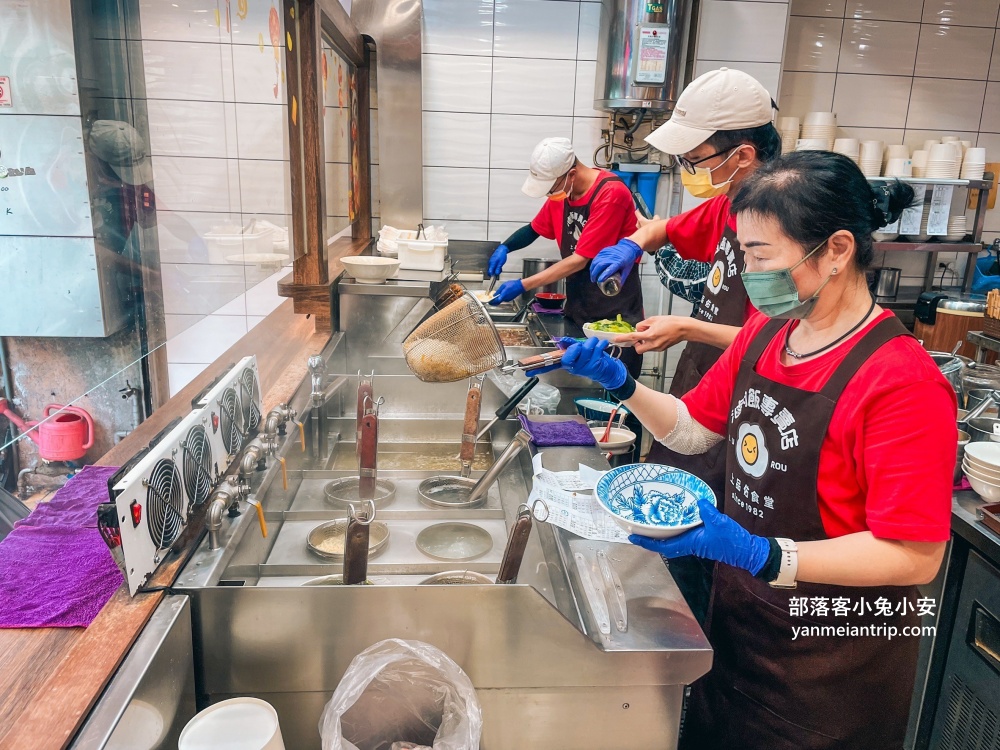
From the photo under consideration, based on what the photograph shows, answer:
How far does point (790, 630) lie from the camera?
4.76ft

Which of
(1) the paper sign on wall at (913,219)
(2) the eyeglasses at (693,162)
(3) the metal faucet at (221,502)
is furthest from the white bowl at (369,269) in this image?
(1) the paper sign on wall at (913,219)

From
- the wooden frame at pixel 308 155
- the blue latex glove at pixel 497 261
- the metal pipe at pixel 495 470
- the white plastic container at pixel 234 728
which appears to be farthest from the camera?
the blue latex glove at pixel 497 261

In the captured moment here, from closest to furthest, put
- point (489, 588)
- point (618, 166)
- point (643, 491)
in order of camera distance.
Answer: point (489, 588)
point (643, 491)
point (618, 166)

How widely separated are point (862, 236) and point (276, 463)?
136 centimetres

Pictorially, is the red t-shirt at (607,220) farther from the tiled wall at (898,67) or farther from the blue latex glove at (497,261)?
the tiled wall at (898,67)

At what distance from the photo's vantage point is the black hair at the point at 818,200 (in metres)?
1.27

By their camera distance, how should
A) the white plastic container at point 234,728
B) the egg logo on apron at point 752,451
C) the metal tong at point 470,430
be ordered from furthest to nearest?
the metal tong at point 470,430 → the egg logo on apron at point 752,451 → the white plastic container at point 234,728

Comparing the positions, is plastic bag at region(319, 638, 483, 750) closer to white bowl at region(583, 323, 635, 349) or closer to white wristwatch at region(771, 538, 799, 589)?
white wristwatch at region(771, 538, 799, 589)

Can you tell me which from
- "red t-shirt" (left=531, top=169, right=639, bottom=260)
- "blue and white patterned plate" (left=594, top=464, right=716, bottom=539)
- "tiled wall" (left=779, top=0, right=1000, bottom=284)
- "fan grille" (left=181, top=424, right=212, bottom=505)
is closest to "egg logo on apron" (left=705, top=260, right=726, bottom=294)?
"blue and white patterned plate" (left=594, top=464, right=716, bottom=539)

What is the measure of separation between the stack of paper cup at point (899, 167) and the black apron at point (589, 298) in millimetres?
2080

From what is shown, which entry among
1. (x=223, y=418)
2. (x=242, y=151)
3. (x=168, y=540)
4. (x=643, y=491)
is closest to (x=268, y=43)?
(x=242, y=151)

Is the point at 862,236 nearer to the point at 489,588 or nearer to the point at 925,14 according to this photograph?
the point at 489,588

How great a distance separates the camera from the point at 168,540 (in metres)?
1.22

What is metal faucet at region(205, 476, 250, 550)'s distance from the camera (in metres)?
1.29
